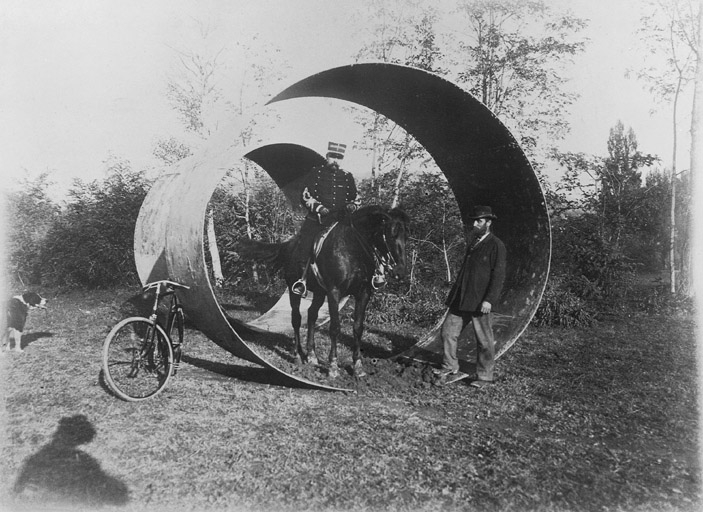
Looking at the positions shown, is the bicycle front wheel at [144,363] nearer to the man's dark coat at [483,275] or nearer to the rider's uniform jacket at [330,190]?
the rider's uniform jacket at [330,190]

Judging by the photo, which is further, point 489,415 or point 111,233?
point 111,233

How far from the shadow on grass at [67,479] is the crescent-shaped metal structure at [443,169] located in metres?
1.44

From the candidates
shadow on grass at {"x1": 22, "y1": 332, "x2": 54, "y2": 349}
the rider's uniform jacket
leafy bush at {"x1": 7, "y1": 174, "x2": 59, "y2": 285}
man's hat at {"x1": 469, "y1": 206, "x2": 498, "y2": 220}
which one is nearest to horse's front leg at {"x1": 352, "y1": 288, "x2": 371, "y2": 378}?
the rider's uniform jacket

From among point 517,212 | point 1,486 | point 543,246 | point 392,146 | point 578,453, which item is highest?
point 392,146

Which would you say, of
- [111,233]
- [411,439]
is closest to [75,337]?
[411,439]

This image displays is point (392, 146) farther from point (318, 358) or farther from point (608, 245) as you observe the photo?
point (318, 358)

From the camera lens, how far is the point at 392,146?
10930 millimetres

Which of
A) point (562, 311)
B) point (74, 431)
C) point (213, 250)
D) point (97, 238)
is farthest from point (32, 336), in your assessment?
point (562, 311)

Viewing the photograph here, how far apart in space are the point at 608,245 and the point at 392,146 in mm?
4989

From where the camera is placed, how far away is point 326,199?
566 centimetres

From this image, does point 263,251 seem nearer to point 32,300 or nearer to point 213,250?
point 32,300

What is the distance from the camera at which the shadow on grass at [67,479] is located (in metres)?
2.86

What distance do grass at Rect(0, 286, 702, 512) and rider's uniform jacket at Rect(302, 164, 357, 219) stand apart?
201 cm

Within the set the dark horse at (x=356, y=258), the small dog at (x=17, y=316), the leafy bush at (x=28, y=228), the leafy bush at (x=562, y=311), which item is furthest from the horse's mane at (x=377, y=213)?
the leafy bush at (x=28, y=228)
